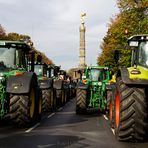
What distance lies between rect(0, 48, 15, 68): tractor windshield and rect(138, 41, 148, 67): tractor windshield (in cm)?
452

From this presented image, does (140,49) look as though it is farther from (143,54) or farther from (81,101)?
(81,101)

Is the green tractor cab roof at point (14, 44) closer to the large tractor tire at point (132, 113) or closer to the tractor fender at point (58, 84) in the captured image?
the large tractor tire at point (132, 113)

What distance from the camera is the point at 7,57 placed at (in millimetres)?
14539

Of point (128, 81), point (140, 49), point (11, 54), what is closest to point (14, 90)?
point (11, 54)

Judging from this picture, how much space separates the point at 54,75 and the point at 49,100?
6486 mm

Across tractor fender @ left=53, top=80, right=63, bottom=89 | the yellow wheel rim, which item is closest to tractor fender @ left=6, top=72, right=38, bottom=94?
the yellow wheel rim

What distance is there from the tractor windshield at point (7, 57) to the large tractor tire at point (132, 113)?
505 cm

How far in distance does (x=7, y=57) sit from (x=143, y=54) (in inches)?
188

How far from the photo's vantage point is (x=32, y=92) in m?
14.5

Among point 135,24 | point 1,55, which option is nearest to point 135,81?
point 1,55

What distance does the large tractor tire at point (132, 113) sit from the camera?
Answer: 33.7ft

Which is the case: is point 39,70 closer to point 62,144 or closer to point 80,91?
point 80,91

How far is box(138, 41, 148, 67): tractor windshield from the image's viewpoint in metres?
11.6

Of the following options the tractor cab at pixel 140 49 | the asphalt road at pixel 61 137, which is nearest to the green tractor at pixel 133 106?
the asphalt road at pixel 61 137
